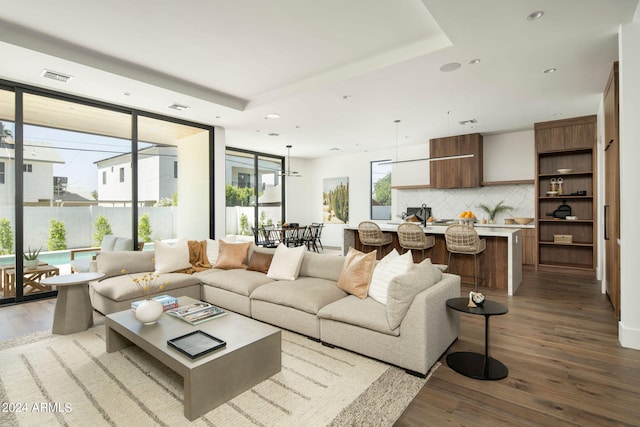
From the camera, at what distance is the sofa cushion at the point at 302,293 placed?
307cm

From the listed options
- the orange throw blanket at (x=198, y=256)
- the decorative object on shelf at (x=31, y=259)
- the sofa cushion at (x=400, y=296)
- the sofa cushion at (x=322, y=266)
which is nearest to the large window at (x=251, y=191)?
the orange throw blanket at (x=198, y=256)

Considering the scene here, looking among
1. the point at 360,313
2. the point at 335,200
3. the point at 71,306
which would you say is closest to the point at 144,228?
the point at 71,306

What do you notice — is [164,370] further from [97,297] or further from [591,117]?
[591,117]

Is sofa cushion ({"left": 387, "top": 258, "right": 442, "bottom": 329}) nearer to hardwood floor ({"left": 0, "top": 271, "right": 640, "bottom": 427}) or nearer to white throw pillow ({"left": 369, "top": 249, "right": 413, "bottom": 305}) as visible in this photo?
white throw pillow ({"left": 369, "top": 249, "right": 413, "bottom": 305})

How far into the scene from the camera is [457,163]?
7.38m

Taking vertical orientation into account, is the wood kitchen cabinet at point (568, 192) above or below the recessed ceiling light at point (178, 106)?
below

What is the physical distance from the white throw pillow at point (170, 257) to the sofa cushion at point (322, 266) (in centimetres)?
173

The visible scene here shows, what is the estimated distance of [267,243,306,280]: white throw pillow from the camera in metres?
3.83

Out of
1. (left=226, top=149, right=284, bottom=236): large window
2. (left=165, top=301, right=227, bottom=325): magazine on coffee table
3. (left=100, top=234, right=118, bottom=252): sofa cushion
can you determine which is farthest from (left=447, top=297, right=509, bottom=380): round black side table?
(left=226, top=149, right=284, bottom=236): large window

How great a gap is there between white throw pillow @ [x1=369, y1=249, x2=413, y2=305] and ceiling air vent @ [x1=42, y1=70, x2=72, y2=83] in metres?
4.33

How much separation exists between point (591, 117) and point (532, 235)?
233 centimetres

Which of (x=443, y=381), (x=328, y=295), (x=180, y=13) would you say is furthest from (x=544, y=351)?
(x=180, y=13)

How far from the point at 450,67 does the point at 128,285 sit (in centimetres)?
443

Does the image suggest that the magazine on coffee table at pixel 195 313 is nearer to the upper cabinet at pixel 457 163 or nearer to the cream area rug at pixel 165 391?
the cream area rug at pixel 165 391
